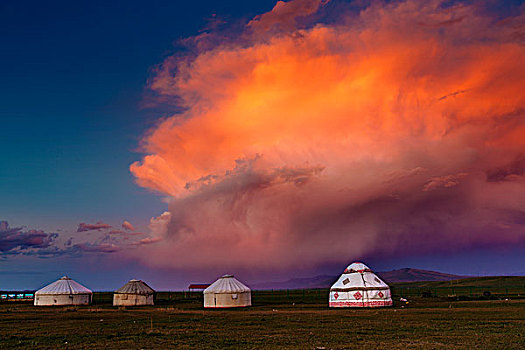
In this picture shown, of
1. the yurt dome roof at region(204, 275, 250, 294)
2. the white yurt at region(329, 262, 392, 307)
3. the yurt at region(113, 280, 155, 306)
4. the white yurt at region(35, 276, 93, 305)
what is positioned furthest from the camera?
the white yurt at region(35, 276, 93, 305)

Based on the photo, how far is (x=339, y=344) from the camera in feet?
65.7

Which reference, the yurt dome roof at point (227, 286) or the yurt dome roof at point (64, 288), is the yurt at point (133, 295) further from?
the yurt dome roof at point (227, 286)

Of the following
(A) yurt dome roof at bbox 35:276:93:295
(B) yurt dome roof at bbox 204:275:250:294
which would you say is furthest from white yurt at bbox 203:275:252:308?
(A) yurt dome roof at bbox 35:276:93:295

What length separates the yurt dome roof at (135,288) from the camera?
74463mm

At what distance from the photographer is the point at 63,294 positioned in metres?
79.1

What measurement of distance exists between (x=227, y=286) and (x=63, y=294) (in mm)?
35074

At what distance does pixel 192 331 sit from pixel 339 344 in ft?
36.7

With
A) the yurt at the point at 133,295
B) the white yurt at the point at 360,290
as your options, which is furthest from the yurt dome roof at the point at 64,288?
the white yurt at the point at 360,290

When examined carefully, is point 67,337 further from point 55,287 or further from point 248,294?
point 55,287

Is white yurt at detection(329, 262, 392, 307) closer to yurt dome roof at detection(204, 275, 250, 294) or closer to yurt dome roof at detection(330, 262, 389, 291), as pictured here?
yurt dome roof at detection(330, 262, 389, 291)

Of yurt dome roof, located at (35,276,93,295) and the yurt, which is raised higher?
yurt dome roof, located at (35,276,93,295)

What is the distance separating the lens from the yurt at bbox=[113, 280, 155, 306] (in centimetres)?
7379

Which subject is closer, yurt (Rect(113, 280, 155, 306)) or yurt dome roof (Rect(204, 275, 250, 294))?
yurt dome roof (Rect(204, 275, 250, 294))

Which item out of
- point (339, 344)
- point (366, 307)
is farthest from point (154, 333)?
point (366, 307)
